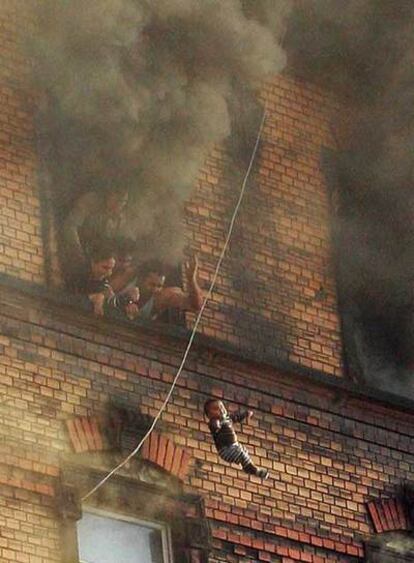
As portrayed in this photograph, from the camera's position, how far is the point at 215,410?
25203 millimetres

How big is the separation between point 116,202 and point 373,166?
285cm

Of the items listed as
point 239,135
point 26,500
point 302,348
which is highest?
point 239,135

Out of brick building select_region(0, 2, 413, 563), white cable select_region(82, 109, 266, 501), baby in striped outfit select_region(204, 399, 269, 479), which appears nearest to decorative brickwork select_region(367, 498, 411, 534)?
brick building select_region(0, 2, 413, 563)

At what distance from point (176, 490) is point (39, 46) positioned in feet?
11.6

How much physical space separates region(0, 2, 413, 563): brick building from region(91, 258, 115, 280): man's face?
0.35 metres

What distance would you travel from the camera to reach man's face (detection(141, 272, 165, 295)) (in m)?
25.8

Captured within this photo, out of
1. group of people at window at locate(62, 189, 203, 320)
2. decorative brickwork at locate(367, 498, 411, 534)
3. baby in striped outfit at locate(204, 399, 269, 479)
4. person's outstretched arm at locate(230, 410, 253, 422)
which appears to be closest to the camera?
baby in striped outfit at locate(204, 399, 269, 479)

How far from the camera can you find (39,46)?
2612 centimetres

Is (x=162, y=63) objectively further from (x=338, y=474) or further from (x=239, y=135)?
(x=338, y=474)

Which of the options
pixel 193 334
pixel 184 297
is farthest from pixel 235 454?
pixel 184 297

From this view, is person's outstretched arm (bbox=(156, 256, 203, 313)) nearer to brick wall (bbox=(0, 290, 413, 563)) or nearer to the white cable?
the white cable

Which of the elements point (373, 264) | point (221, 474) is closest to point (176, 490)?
point (221, 474)

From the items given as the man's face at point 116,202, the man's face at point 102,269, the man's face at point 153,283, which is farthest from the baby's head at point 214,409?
the man's face at point 116,202

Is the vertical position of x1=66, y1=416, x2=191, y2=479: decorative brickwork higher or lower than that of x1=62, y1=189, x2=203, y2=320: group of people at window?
lower
